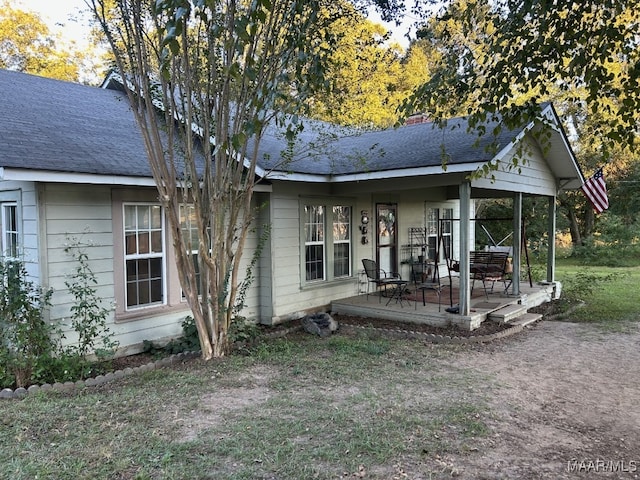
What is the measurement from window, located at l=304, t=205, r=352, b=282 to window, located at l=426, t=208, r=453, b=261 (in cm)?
296

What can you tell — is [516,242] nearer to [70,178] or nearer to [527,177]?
[527,177]

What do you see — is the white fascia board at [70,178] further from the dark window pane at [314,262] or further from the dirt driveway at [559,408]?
the dirt driveway at [559,408]

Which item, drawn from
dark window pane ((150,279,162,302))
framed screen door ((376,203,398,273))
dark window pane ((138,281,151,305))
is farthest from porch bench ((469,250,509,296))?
dark window pane ((138,281,151,305))

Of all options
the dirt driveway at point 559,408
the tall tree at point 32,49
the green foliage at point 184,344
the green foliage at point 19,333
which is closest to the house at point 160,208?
the green foliage at point 184,344

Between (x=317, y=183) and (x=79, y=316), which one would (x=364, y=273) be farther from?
(x=79, y=316)

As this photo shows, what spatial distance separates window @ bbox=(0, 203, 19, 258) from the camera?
234 inches

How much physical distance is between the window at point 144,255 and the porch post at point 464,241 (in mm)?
4373

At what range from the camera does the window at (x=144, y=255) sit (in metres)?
6.27

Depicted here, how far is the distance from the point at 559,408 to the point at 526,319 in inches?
161

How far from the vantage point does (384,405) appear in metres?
4.44

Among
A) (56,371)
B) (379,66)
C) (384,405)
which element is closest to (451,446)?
(384,405)

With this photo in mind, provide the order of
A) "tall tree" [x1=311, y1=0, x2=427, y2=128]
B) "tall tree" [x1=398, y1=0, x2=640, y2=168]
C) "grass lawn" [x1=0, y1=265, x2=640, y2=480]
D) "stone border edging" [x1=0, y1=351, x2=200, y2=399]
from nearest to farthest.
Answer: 1. "grass lawn" [x1=0, y1=265, x2=640, y2=480]
2. "tall tree" [x1=398, y1=0, x2=640, y2=168]
3. "stone border edging" [x1=0, y1=351, x2=200, y2=399]
4. "tall tree" [x1=311, y1=0, x2=427, y2=128]

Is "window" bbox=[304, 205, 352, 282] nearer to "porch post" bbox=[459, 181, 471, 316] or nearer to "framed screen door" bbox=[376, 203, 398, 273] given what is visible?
"framed screen door" bbox=[376, 203, 398, 273]

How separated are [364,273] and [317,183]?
2.27 metres
